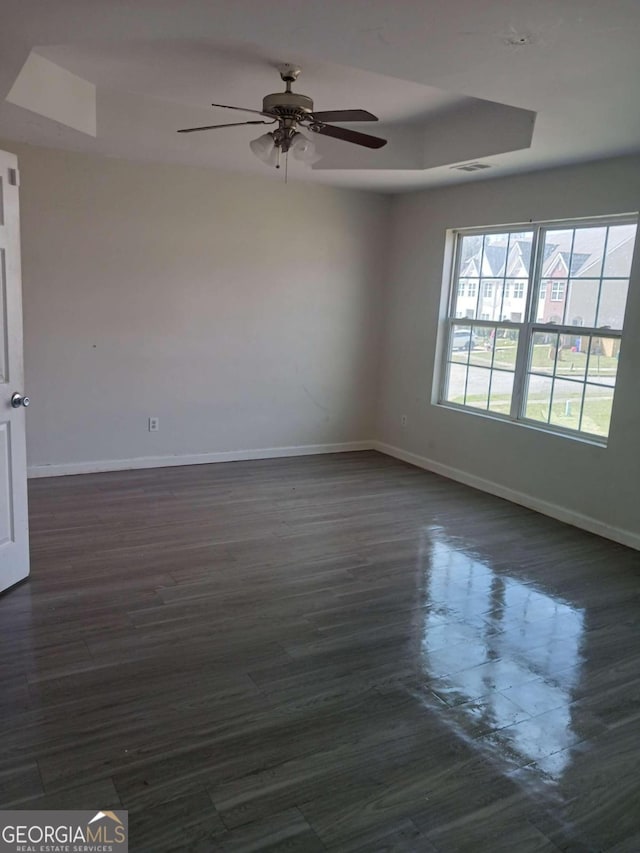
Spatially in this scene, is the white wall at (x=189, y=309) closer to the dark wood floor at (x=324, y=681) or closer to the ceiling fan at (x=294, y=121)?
the dark wood floor at (x=324, y=681)

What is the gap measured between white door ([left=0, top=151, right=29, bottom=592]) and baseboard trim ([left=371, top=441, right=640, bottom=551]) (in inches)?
144

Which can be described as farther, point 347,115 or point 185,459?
point 185,459

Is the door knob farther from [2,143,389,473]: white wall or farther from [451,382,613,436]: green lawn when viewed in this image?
[451,382,613,436]: green lawn

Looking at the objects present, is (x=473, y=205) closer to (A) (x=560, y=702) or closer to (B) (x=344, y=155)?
(B) (x=344, y=155)

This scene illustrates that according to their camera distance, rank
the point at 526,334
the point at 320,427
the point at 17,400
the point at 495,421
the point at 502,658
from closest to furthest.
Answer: the point at 502,658
the point at 17,400
the point at 526,334
the point at 495,421
the point at 320,427

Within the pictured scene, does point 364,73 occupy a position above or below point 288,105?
above

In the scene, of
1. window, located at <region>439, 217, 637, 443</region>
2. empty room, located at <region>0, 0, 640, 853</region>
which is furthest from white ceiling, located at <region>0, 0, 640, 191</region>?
window, located at <region>439, 217, 637, 443</region>

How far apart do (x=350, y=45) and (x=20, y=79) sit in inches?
77.6

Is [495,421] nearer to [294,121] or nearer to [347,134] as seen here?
[347,134]

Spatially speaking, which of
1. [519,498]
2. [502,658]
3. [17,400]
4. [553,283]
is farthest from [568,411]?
[17,400]

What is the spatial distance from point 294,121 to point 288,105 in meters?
0.13

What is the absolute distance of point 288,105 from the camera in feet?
10.5

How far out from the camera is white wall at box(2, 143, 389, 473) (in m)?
5.09

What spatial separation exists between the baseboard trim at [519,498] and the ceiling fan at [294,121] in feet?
9.78
